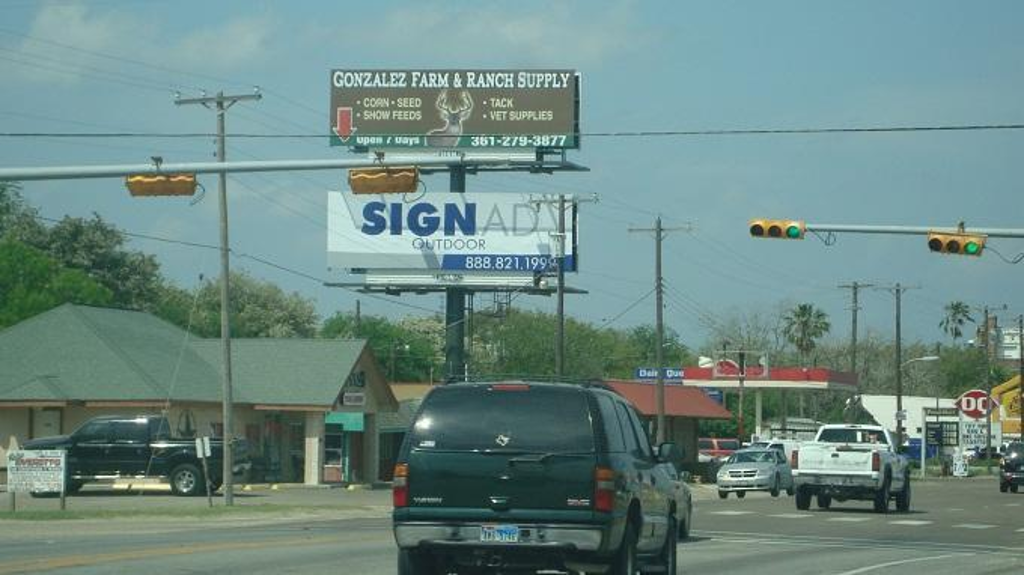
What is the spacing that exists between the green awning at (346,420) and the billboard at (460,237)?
11.6m

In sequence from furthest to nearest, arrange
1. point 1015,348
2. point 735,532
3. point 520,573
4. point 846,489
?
point 1015,348 → point 846,489 → point 735,532 → point 520,573

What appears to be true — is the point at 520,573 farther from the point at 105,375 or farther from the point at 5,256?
the point at 5,256

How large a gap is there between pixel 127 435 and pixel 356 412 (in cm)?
1359

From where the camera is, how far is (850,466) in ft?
127

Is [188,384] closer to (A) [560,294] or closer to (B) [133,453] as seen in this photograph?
(B) [133,453]

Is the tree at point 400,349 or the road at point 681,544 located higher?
the tree at point 400,349

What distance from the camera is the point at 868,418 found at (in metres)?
114

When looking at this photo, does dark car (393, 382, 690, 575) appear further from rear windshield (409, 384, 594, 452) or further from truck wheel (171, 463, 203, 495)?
truck wheel (171, 463, 203, 495)

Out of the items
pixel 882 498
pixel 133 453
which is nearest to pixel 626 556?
pixel 882 498

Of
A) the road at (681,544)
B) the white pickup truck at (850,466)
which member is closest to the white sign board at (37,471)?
the road at (681,544)

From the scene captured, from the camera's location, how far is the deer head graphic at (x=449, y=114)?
6969cm

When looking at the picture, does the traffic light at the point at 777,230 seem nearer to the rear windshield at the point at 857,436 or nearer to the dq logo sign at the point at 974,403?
the rear windshield at the point at 857,436

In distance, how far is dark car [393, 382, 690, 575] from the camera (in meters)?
15.2

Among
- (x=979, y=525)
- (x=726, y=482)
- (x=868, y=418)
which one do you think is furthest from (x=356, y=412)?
(x=868, y=418)
